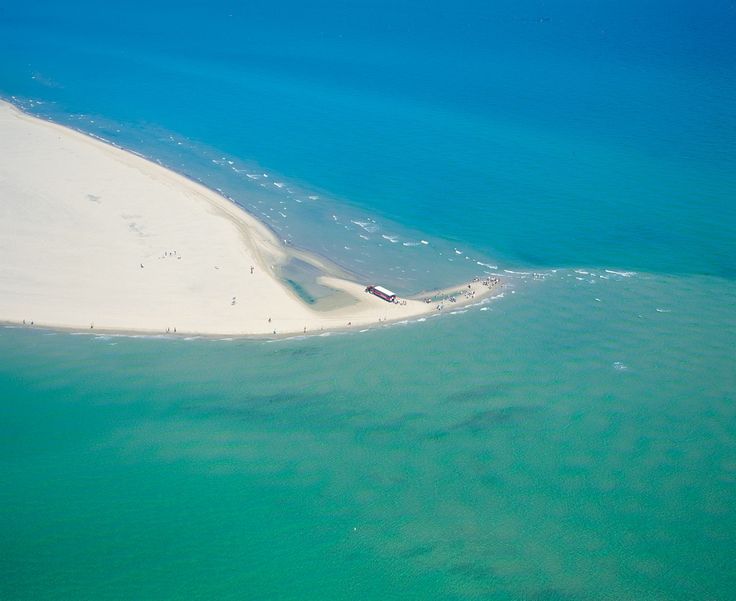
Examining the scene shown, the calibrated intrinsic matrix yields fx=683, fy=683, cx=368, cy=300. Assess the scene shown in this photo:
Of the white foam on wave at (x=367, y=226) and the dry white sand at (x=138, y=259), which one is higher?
the white foam on wave at (x=367, y=226)

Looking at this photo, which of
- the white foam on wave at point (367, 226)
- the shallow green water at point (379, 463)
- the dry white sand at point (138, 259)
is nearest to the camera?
the shallow green water at point (379, 463)

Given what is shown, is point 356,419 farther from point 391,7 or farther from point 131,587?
point 391,7

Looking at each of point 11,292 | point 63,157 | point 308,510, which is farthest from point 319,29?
point 308,510

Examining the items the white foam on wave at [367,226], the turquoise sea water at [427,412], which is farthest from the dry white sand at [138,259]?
the white foam on wave at [367,226]

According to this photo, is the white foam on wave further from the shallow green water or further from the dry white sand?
the shallow green water

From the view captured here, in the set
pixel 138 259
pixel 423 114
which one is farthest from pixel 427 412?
pixel 423 114

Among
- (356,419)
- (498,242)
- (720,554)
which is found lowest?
(720,554)

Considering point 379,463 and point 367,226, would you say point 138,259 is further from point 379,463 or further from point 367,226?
point 379,463

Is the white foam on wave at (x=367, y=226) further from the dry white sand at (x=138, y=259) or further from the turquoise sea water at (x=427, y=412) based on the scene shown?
the dry white sand at (x=138, y=259)
